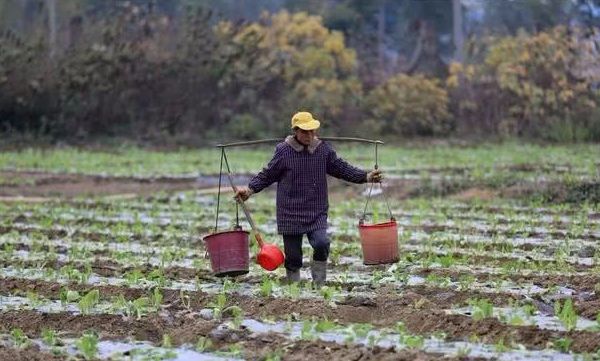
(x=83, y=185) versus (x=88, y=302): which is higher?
(x=83, y=185)

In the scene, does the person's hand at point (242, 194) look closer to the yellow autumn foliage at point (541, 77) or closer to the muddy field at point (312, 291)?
the muddy field at point (312, 291)

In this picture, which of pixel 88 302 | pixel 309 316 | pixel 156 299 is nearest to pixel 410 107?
pixel 156 299

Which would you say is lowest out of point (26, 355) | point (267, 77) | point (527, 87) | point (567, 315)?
point (26, 355)

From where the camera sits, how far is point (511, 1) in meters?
31.8

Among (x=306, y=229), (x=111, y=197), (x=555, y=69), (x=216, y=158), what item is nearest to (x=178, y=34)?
(x=216, y=158)

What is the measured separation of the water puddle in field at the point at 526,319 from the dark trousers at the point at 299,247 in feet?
5.12

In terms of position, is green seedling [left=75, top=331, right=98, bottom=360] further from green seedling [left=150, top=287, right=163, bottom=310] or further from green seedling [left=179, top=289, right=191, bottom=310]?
green seedling [left=179, top=289, right=191, bottom=310]

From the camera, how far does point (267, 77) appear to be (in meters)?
30.8

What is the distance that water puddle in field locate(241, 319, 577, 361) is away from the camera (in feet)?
19.7

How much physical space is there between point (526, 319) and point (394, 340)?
85 centimetres

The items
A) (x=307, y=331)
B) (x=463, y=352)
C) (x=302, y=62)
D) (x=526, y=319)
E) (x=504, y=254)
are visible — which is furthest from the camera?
(x=302, y=62)

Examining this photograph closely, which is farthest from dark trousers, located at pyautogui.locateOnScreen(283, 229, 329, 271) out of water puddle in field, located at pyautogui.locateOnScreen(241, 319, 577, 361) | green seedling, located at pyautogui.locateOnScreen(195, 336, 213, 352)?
green seedling, located at pyautogui.locateOnScreen(195, 336, 213, 352)

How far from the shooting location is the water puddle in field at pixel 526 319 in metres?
6.64

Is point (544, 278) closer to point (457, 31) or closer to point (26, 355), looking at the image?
point (26, 355)
